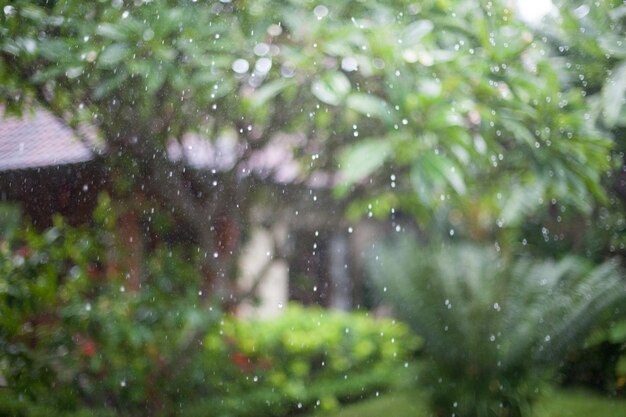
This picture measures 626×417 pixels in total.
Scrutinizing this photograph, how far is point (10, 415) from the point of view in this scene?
90.0 inches

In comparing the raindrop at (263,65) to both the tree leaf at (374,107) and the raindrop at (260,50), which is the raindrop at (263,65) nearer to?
the raindrop at (260,50)

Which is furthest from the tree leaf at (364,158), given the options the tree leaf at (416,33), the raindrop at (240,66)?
the raindrop at (240,66)

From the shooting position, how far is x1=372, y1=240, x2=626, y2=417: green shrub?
318 centimetres

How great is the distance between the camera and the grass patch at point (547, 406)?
345 centimetres

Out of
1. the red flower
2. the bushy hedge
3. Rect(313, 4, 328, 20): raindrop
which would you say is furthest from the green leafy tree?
the red flower

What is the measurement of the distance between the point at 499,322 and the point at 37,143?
6.59ft

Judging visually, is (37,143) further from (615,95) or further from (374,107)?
(615,95)

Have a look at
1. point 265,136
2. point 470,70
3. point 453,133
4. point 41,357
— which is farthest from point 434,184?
point 41,357

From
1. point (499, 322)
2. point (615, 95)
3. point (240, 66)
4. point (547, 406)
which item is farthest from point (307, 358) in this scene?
point (240, 66)

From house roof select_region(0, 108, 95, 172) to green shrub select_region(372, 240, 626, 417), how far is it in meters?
1.82

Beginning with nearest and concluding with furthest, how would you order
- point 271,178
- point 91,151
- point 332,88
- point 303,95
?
point 332,88 < point 303,95 < point 91,151 < point 271,178

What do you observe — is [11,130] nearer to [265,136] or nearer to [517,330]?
[265,136]

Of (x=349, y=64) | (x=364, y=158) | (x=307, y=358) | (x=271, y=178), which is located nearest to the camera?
(x=364, y=158)

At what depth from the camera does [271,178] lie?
225cm
